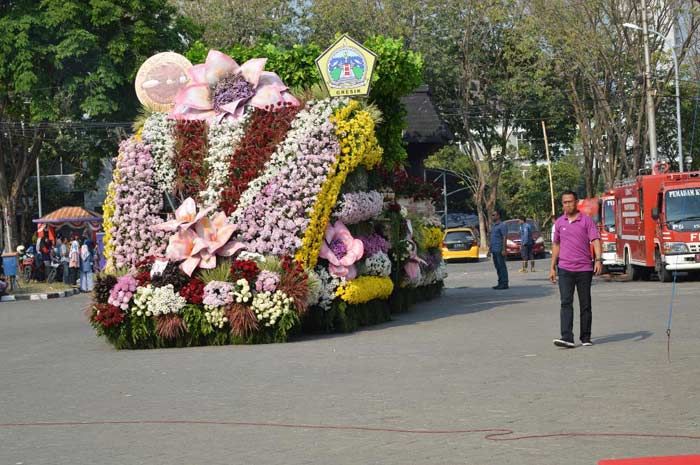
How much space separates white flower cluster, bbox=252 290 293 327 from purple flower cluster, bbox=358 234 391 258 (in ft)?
10.2

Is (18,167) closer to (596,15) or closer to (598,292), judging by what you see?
(596,15)

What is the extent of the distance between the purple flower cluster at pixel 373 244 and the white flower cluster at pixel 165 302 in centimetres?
380

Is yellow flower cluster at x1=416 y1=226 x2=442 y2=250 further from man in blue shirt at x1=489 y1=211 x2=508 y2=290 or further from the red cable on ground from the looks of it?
the red cable on ground

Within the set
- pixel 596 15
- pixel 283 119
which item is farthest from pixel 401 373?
pixel 596 15

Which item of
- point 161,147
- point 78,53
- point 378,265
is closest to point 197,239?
point 161,147

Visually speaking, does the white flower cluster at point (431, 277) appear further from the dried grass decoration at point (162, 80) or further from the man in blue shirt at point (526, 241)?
the man in blue shirt at point (526, 241)

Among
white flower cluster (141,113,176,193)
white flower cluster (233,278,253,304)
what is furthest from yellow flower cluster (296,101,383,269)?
white flower cluster (141,113,176,193)

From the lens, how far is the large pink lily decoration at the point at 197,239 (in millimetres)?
18031

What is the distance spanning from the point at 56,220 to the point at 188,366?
41.2 meters

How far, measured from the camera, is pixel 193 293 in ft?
57.6

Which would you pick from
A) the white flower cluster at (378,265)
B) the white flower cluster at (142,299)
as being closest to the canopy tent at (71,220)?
the white flower cluster at (378,265)

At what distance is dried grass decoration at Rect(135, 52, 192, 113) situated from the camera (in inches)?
828

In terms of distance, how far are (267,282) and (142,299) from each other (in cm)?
180

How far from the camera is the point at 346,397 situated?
1159 cm
